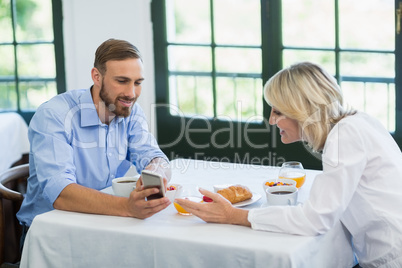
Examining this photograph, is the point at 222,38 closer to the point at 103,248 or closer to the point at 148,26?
the point at 148,26

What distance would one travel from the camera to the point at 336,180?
188cm

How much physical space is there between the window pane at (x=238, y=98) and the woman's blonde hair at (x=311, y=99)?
1760 millimetres

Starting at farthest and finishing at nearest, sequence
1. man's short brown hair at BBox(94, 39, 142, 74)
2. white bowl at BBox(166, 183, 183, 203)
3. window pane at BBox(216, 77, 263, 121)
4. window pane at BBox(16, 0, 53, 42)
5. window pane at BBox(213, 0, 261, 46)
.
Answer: window pane at BBox(16, 0, 53, 42) → window pane at BBox(216, 77, 263, 121) → window pane at BBox(213, 0, 261, 46) → man's short brown hair at BBox(94, 39, 142, 74) → white bowl at BBox(166, 183, 183, 203)

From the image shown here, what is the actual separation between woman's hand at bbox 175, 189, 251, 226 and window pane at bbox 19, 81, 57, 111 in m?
2.60

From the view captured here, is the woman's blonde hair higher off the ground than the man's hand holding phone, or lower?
higher

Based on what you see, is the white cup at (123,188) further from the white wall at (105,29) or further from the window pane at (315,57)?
the white wall at (105,29)

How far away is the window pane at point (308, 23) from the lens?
3516 mm

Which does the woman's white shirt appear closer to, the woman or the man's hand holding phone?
the woman

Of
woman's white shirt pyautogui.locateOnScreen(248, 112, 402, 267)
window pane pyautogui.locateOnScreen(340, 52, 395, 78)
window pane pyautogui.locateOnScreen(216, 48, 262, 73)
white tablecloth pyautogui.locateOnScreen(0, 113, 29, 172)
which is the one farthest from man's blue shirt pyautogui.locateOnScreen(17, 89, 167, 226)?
white tablecloth pyautogui.locateOnScreen(0, 113, 29, 172)

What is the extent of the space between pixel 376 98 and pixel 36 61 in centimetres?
222

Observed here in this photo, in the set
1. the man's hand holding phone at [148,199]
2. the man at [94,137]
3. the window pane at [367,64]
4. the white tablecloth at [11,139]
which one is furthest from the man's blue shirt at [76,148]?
the white tablecloth at [11,139]

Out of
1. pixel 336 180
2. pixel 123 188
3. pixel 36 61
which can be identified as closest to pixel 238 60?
pixel 36 61

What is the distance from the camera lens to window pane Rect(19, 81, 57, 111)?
438 cm

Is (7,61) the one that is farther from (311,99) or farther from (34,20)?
(311,99)
